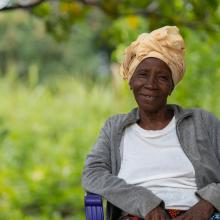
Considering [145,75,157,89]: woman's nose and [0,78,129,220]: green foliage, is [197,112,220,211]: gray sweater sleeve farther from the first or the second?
[0,78,129,220]: green foliage

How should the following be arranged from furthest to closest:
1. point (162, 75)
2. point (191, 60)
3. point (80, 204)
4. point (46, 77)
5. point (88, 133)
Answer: point (46, 77) < point (88, 133) < point (80, 204) < point (191, 60) < point (162, 75)

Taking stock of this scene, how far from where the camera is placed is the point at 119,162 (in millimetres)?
3143

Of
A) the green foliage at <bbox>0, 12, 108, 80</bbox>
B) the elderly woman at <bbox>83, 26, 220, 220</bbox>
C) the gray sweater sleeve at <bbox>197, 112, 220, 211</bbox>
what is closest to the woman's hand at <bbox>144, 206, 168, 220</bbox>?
the elderly woman at <bbox>83, 26, 220, 220</bbox>

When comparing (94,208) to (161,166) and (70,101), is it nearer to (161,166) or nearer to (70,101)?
(161,166)

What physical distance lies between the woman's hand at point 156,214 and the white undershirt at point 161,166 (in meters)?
0.08

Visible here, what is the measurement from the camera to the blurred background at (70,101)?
5.09m

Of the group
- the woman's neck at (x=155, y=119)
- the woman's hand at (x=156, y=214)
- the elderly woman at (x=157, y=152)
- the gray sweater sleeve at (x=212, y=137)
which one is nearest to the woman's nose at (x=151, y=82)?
the elderly woman at (x=157, y=152)

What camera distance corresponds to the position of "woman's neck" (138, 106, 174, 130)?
3.14m

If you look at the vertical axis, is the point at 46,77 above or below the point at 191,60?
above

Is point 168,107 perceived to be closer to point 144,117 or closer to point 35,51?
point 144,117

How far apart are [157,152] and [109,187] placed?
26 cm

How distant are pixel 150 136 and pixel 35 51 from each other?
15.3 metres

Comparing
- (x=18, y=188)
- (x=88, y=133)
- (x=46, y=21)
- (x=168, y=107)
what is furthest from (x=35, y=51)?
(x=168, y=107)

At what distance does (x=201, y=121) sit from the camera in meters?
3.13
